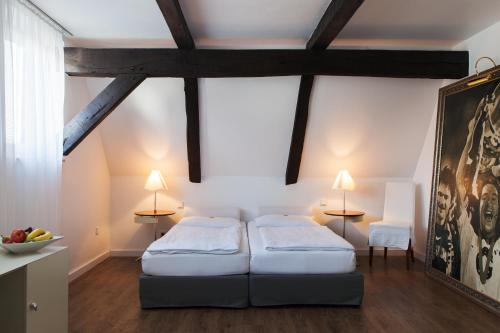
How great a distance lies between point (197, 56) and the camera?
3.25m

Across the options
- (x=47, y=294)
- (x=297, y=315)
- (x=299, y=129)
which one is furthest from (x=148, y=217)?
(x=47, y=294)

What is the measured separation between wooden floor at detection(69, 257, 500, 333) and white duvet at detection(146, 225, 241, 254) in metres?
0.48

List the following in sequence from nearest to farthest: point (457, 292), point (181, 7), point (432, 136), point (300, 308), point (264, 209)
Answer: point (181, 7) → point (300, 308) → point (457, 292) → point (432, 136) → point (264, 209)

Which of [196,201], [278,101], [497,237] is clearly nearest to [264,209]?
[196,201]

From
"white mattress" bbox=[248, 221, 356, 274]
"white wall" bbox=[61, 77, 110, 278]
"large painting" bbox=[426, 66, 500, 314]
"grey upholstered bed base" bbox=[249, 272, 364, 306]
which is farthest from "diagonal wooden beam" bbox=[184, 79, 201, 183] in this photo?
"large painting" bbox=[426, 66, 500, 314]

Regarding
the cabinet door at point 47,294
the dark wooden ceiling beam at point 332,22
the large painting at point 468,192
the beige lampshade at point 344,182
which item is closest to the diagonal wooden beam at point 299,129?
the dark wooden ceiling beam at point 332,22

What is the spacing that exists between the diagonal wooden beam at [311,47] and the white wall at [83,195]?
7.67ft

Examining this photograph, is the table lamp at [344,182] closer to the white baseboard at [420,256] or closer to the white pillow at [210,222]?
the white baseboard at [420,256]

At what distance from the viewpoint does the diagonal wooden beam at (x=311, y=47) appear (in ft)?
7.89

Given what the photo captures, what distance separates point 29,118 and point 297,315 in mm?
2567

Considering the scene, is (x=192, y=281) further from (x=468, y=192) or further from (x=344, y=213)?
(x=468, y=192)

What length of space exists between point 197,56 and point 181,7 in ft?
2.25

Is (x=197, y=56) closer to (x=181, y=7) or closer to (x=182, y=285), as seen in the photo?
(x=181, y=7)

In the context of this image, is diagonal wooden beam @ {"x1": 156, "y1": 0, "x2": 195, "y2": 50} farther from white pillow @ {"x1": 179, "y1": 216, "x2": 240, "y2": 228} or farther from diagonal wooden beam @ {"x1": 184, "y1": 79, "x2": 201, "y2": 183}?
white pillow @ {"x1": 179, "y1": 216, "x2": 240, "y2": 228}
